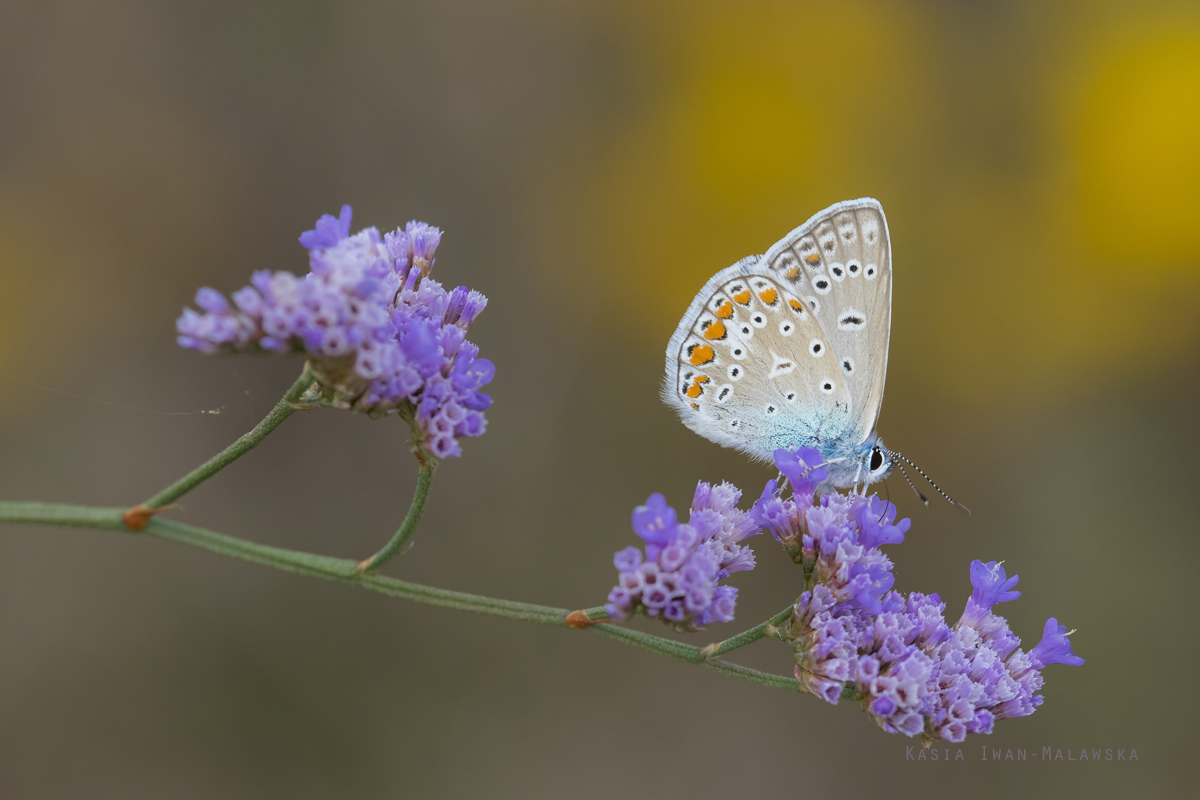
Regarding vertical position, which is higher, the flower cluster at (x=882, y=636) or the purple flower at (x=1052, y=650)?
the purple flower at (x=1052, y=650)

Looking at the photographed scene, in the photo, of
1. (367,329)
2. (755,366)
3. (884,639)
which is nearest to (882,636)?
(884,639)

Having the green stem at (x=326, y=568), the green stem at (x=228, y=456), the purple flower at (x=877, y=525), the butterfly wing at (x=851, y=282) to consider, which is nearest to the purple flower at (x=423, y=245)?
the green stem at (x=228, y=456)

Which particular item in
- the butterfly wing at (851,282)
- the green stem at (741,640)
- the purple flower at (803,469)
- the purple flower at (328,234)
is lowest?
the green stem at (741,640)

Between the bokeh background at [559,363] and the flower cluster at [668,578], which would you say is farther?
the bokeh background at [559,363]

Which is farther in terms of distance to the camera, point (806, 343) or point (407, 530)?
point (806, 343)

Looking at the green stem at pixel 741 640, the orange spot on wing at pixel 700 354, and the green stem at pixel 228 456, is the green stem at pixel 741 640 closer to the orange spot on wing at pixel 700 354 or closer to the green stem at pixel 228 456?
the orange spot on wing at pixel 700 354

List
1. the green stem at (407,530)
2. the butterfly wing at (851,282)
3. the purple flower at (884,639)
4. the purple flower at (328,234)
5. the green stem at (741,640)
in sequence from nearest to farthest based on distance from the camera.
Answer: the green stem at (407,530) < the purple flower at (328,234) < the green stem at (741,640) < the purple flower at (884,639) < the butterfly wing at (851,282)

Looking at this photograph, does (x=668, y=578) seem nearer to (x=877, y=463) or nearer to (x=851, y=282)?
(x=877, y=463)
